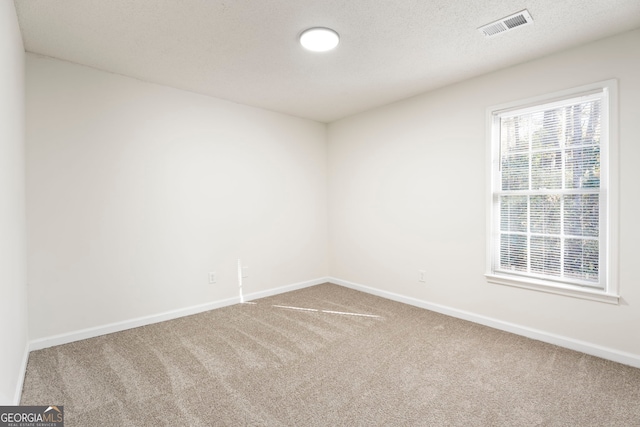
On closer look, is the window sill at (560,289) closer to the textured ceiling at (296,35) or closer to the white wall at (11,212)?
the textured ceiling at (296,35)

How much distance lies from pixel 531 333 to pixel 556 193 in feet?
4.30

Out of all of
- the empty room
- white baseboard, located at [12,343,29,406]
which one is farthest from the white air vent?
white baseboard, located at [12,343,29,406]

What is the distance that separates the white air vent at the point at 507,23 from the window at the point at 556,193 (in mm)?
822

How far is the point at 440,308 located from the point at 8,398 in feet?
12.0

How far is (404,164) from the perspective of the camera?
13.1ft

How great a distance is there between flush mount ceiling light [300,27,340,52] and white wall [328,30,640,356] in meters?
1.67

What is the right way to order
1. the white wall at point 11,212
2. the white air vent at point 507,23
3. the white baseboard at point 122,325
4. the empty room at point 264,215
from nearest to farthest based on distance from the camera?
the white wall at point 11,212
the empty room at point 264,215
the white air vent at point 507,23
the white baseboard at point 122,325

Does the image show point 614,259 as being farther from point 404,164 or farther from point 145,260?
point 145,260

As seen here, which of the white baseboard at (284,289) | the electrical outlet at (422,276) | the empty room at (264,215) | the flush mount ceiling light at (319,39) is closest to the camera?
the empty room at (264,215)

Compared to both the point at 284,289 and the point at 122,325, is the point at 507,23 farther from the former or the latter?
the point at 122,325

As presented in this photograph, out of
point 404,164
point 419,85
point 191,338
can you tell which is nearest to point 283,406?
point 191,338

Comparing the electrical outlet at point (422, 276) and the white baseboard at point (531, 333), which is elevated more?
the electrical outlet at point (422, 276)

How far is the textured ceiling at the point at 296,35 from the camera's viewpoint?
2.12m

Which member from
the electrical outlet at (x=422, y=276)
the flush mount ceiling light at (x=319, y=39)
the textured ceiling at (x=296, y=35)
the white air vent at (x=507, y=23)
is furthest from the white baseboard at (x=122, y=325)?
the white air vent at (x=507, y=23)
